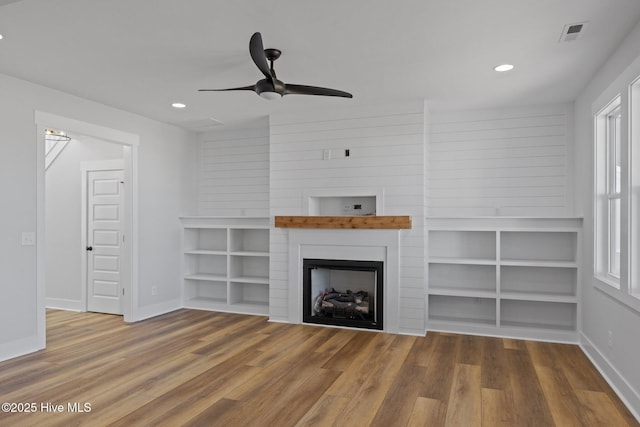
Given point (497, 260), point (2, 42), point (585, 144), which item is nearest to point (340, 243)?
point (497, 260)

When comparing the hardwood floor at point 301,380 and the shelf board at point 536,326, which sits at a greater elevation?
the shelf board at point 536,326

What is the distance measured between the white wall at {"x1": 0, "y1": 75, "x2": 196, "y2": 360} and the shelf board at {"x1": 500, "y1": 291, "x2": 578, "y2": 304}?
440 cm

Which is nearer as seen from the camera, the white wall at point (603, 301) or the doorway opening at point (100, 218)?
the white wall at point (603, 301)

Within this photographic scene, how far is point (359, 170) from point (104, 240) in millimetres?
3630

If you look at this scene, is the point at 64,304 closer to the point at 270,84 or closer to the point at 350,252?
the point at 350,252

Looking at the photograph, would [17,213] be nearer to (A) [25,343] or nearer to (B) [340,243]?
(A) [25,343]

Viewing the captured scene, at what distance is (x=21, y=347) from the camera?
394 cm

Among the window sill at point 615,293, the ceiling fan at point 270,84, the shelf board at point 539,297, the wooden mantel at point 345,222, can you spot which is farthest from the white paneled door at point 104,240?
the window sill at point 615,293

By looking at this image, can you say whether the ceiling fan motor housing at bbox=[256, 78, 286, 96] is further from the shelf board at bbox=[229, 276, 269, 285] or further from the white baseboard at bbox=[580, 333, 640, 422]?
the white baseboard at bbox=[580, 333, 640, 422]

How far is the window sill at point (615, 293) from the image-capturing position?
2807 millimetres

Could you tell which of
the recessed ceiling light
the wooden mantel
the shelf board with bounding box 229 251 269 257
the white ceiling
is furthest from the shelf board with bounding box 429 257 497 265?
the shelf board with bounding box 229 251 269 257

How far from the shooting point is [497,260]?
4.64 m

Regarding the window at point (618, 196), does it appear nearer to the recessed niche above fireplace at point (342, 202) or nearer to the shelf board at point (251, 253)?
the recessed niche above fireplace at point (342, 202)

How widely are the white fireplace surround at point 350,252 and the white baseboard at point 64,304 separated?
3096mm
